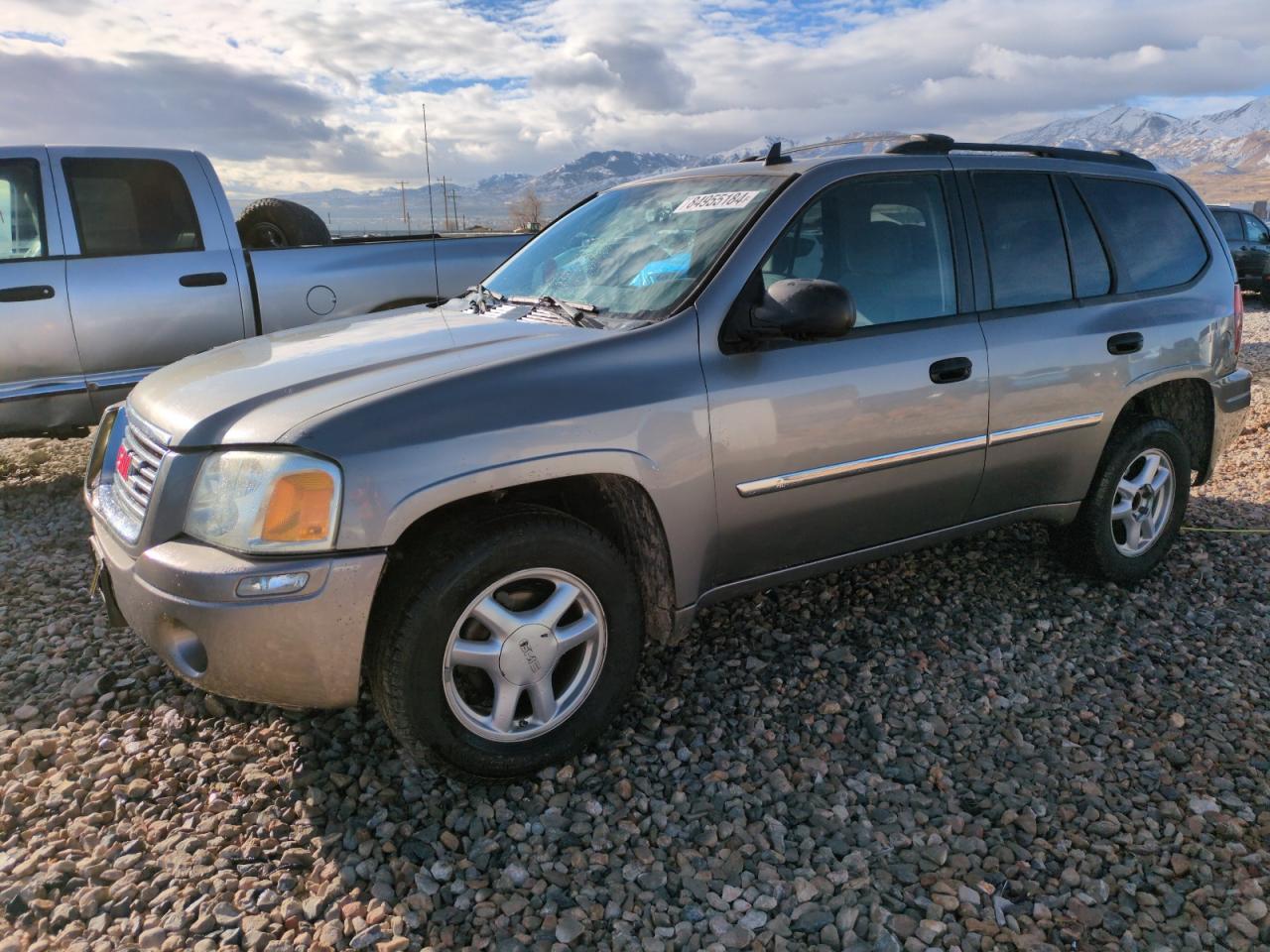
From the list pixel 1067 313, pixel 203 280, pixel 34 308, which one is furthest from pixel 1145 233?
pixel 34 308

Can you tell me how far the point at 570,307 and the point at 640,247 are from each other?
1.23 ft

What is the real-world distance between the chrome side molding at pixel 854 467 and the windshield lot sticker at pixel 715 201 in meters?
0.94

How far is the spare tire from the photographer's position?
21.2 ft

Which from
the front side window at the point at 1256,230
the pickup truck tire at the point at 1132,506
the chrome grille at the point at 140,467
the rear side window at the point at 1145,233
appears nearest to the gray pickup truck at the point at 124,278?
the chrome grille at the point at 140,467

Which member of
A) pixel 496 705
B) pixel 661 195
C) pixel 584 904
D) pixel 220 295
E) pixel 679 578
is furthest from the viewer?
pixel 220 295

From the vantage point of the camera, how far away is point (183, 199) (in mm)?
5527

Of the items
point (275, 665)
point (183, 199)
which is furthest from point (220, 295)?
point (275, 665)

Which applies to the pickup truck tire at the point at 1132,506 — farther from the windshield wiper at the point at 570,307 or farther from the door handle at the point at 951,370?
the windshield wiper at the point at 570,307

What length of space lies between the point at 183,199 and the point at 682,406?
4.31 meters

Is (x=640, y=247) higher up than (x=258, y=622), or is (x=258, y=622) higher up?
(x=640, y=247)

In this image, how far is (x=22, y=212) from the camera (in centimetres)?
512

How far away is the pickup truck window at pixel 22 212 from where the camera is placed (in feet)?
16.7

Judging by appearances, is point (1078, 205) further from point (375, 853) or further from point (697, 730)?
point (375, 853)

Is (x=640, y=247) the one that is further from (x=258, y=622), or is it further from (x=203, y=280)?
(x=203, y=280)
